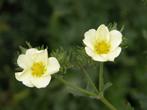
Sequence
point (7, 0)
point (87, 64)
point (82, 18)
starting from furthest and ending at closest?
1. point (7, 0)
2. point (82, 18)
3. point (87, 64)

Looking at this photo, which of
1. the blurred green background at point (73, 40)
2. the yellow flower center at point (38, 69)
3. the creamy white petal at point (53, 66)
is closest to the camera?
the creamy white petal at point (53, 66)

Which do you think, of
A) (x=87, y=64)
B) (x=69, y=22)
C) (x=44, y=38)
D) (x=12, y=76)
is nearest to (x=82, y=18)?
(x=69, y=22)

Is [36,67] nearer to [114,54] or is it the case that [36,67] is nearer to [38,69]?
[38,69]

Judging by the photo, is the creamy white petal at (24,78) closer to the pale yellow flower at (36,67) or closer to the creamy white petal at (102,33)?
the pale yellow flower at (36,67)

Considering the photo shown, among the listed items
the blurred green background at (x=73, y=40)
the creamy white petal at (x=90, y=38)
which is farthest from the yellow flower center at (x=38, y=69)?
the blurred green background at (x=73, y=40)

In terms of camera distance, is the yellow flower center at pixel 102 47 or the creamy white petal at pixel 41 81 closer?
the creamy white petal at pixel 41 81

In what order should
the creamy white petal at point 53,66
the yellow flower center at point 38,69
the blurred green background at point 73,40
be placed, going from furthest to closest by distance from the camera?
the blurred green background at point 73,40 < the yellow flower center at point 38,69 < the creamy white petal at point 53,66

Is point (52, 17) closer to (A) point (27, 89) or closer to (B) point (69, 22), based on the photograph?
(B) point (69, 22)
